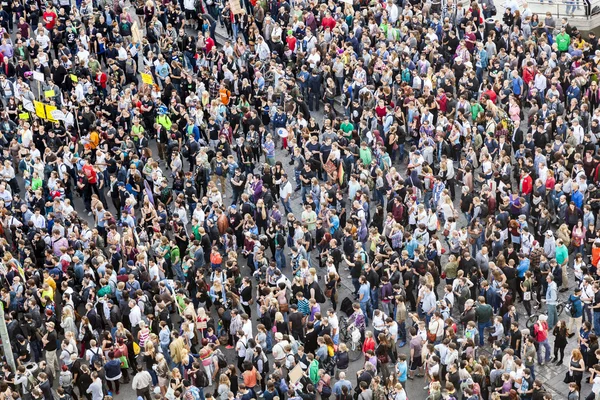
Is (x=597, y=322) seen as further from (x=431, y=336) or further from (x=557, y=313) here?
(x=431, y=336)

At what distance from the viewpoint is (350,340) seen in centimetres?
2802

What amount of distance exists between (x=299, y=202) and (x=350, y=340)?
6.24 m

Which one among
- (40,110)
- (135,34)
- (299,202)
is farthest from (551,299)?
(135,34)

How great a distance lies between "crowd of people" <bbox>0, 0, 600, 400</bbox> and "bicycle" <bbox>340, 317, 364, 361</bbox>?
126mm

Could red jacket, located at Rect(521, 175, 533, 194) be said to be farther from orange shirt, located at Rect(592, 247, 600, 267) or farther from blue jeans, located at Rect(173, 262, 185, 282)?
blue jeans, located at Rect(173, 262, 185, 282)

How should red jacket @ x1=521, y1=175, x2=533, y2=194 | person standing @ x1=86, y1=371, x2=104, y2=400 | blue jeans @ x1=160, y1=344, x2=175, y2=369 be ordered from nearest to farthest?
person standing @ x1=86, y1=371, x2=104, y2=400, blue jeans @ x1=160, y1=344, x2=175, y2=369, red jacket @ x1=521, y1=175, x2=533, y2=194

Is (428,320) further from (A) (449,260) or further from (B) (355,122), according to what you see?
(B) (355,122)

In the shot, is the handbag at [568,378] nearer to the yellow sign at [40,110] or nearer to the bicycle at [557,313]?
the bicycle at [557,313]

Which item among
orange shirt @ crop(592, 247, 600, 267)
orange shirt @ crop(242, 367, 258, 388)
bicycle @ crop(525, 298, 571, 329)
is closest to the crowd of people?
orange shirt @ crop(242, 367, 258, 388)

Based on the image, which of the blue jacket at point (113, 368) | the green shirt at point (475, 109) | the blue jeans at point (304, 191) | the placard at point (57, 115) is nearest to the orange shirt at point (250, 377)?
the blue jacket at point (113, 368)

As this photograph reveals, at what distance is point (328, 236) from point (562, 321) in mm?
6208

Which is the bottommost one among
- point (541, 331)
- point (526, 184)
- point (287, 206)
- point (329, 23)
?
point (541, 331)

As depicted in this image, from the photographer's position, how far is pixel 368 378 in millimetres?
25094

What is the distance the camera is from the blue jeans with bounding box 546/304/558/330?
27188 mm
